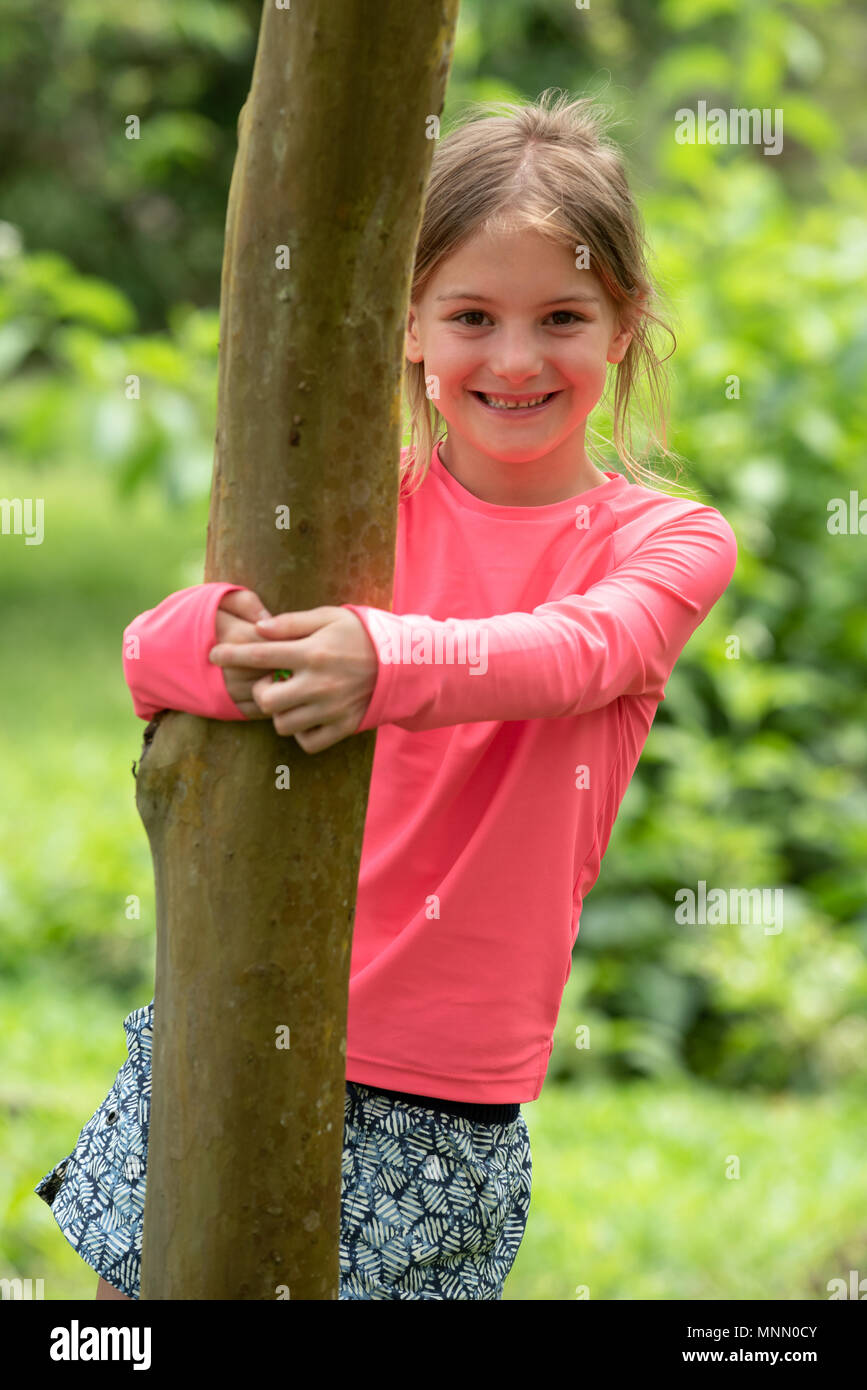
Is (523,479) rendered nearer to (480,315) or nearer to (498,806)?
(480,315)

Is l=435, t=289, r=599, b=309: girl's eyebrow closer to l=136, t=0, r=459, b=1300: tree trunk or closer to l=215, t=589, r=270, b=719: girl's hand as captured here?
l=136, t=0, r=459, b=1300: tree trunk

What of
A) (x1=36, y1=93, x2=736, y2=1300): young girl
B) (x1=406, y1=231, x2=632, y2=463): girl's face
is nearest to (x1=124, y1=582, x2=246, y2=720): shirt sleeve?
(x1=36, y1=93, x2=736, y2=1300): young girl

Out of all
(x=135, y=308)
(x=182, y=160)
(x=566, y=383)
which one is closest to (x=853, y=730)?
(x=566, y=383)

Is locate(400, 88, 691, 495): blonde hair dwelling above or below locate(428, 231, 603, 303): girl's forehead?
above

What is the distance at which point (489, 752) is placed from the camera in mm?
1556

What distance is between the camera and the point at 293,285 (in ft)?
4.09

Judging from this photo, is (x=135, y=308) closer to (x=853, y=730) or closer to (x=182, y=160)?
(x=182, y=160)

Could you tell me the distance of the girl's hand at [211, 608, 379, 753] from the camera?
1.25 m

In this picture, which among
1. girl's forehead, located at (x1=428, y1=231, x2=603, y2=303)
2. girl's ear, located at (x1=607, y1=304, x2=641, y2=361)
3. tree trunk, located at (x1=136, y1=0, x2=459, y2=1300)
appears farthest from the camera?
girl's ear, located at (x1=607, y1=304, x2=641, y2=361)

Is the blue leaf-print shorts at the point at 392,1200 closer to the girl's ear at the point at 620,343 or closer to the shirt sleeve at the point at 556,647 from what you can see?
the shirt sleeve at the point at 556,647

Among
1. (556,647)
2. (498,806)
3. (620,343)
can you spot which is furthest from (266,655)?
(620,343)

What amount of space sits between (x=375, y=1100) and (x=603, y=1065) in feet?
9.52

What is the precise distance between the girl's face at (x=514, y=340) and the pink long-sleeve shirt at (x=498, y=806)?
0.10m

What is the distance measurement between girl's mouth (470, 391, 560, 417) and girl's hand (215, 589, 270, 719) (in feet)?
1.27
